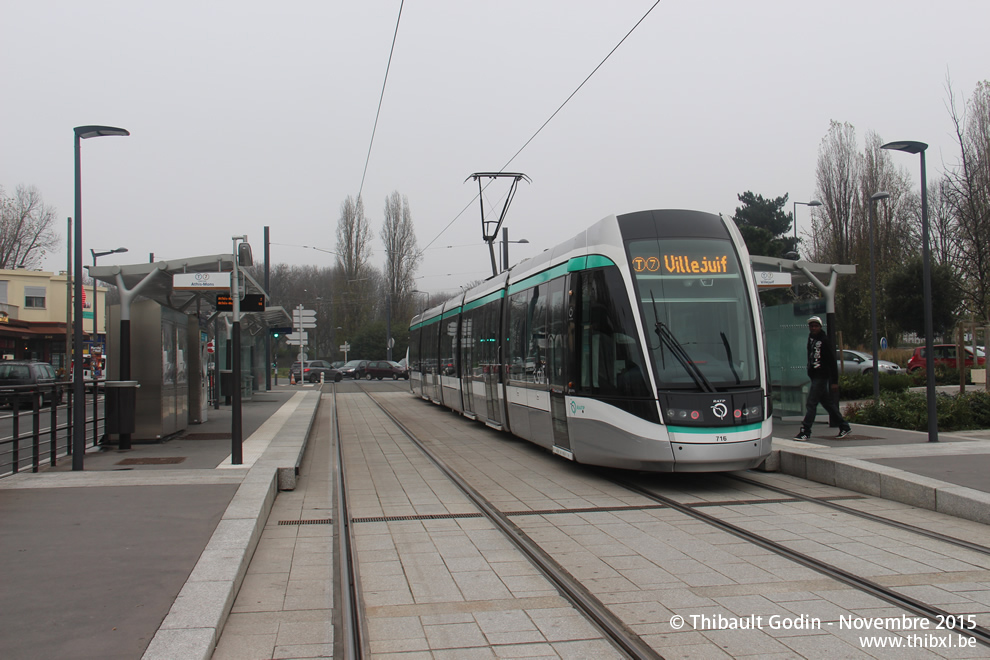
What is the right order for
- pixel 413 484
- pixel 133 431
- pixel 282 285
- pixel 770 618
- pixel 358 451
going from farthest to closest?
pixel 282 285, pixel 358 451, pixel 133 431, pixel 413 484, pixel 770 618

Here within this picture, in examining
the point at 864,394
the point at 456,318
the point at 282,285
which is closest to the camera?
the point at 456,318

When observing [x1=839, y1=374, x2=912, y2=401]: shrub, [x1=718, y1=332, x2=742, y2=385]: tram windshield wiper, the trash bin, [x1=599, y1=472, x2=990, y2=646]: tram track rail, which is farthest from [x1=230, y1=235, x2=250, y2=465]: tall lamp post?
[x1=839, y1=374, x2=912, y2=401]: shrub

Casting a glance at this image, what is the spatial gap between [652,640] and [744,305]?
5727 millimetres

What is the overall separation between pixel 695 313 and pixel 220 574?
5899 millimetres

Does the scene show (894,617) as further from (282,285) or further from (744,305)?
(282,285)

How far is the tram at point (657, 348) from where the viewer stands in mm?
8891

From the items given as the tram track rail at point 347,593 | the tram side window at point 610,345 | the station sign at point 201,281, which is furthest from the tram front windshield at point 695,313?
the station sign at point 201,281

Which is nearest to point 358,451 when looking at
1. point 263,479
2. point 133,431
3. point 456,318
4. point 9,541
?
point 133,431

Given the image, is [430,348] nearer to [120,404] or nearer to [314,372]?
[120,404]

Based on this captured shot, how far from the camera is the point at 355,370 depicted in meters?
57.7

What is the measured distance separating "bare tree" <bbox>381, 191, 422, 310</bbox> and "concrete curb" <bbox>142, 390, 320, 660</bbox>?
59763 mm

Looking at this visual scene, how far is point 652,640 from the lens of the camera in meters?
4.45

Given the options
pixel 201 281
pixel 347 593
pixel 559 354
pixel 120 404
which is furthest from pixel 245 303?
pixel 347 593

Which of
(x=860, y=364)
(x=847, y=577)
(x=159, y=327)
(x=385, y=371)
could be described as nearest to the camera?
(x=847, y=577)
